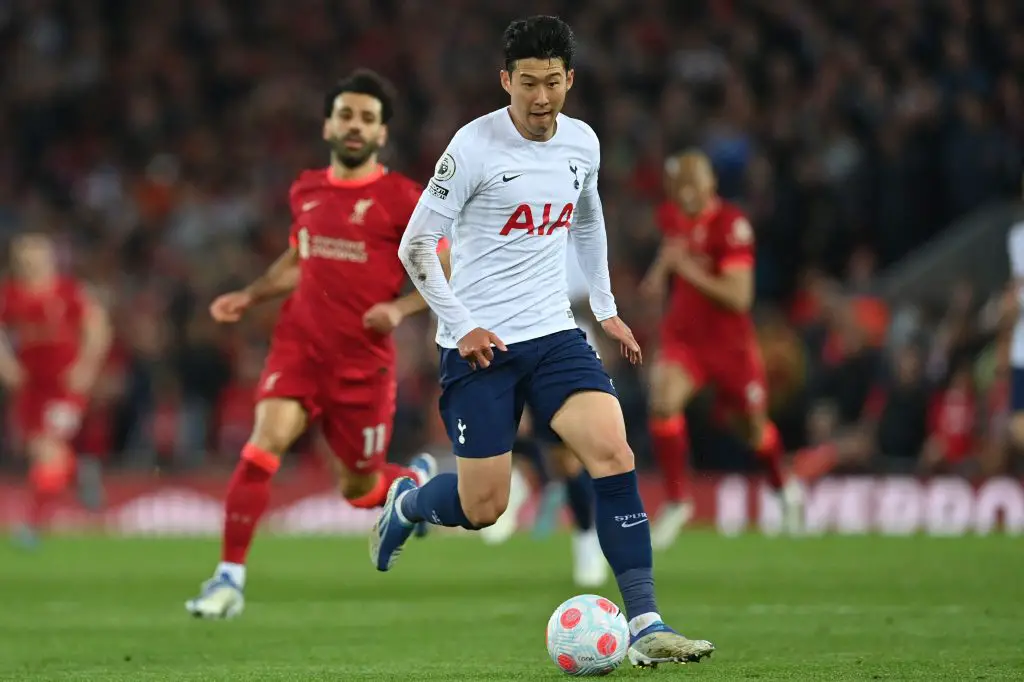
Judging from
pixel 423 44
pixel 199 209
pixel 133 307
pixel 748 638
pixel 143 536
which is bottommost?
pixel 748 638

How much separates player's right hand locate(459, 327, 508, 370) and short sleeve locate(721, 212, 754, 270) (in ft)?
22.7

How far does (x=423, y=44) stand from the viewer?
24.0m

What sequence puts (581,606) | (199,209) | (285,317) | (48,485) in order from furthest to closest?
(199,209) → (48,485) → (285,317) → (581,606)

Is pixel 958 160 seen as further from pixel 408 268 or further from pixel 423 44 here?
pixel 408 268

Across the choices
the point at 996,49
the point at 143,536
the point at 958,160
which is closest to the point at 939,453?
the point at 958,160

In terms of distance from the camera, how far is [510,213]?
23.4ft

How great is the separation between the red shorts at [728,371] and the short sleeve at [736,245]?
0.79m

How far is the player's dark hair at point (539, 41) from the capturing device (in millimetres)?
6859

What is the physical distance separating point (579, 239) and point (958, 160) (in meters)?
12.0

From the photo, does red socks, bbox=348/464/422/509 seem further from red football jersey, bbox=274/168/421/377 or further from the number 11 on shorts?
red football jersey, bbox=274/168/421/377

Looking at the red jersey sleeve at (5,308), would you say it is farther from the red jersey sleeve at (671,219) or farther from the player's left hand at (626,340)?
the player's left hand at (626,340)

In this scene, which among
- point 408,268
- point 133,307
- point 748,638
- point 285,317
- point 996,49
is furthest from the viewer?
point 133,307

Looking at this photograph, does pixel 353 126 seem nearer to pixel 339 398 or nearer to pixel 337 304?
pixel 337 304

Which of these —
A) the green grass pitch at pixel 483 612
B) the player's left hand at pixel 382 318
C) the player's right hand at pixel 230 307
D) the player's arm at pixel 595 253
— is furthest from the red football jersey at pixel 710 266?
the player's arm at pixel 595 253
